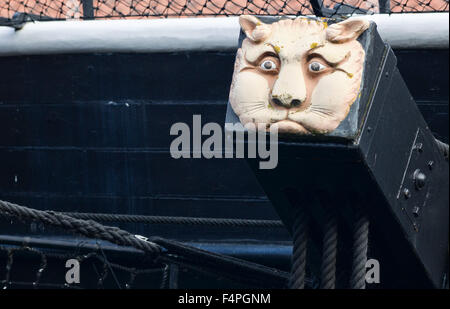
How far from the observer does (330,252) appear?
4.46ft

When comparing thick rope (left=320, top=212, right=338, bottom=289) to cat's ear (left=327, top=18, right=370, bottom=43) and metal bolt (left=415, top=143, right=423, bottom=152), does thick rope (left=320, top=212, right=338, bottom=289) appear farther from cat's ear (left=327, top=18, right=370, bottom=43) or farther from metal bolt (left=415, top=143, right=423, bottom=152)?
cat's ear (left=327, top=18, right=370, bottom=43)

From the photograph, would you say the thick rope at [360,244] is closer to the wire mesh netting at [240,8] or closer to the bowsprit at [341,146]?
the bowsprit at [341,146]

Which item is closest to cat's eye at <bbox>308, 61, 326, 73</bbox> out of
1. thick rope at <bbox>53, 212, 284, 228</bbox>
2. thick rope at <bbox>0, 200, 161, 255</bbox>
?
thick rope at <bbox>0, 200, 161, 255</bbox>

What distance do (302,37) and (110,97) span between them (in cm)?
154

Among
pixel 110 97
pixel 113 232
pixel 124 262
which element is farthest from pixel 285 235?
pixel 113 232

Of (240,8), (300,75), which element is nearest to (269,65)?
(300,75)

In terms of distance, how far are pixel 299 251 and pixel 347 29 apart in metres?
0.50

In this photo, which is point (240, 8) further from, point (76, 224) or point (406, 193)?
point (406, 193)

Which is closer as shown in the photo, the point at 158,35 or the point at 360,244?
the point at 360,244

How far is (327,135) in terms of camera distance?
3.98 feet

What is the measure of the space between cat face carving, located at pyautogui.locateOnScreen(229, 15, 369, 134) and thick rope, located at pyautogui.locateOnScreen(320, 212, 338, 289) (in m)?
0.25

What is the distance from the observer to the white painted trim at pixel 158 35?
215 cm

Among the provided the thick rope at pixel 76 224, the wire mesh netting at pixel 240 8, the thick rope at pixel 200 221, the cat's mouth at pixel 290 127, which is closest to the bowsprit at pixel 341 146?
the cat's mouth at pixel 290 127
